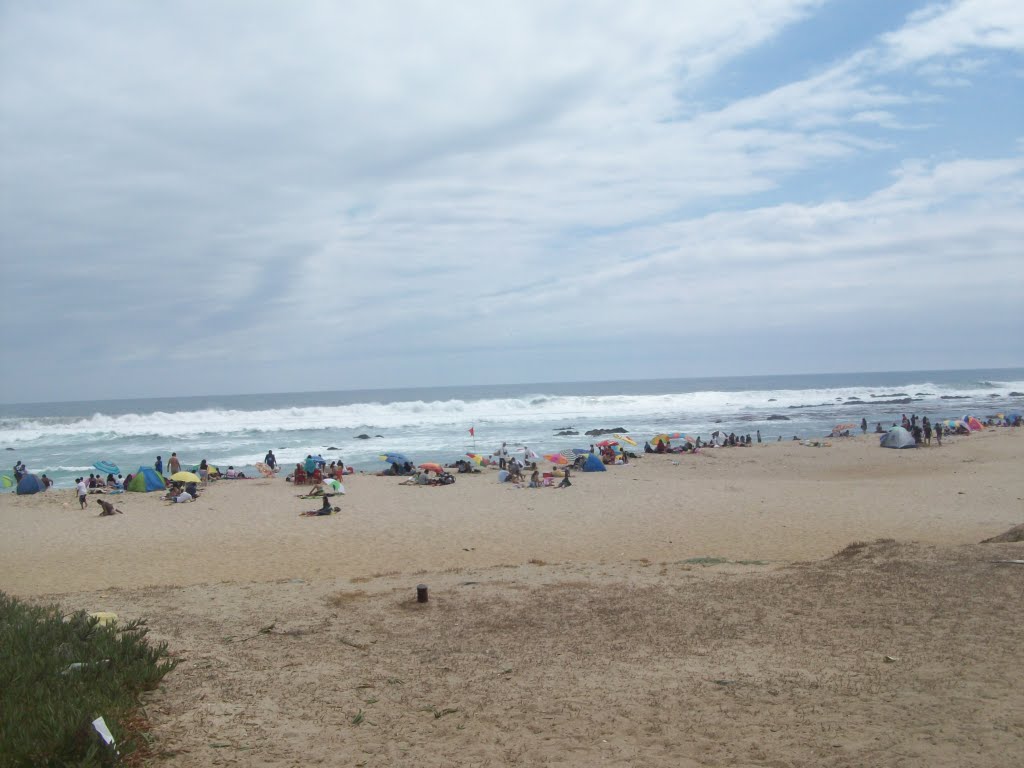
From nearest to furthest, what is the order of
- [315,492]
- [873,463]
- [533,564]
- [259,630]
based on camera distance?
[259,630], [533,564], [315,492], [873,463]

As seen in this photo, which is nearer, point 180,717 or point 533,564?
point 180,717

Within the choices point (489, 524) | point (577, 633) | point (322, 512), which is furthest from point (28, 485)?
point (577, 633)

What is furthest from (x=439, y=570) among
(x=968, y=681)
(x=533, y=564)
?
(x=968, y=681)

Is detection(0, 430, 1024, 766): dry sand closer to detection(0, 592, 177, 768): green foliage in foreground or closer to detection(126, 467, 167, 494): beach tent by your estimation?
detection(0, 592, 177, 768): green foliage in foreground

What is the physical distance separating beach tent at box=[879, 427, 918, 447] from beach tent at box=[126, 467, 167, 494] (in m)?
27.6

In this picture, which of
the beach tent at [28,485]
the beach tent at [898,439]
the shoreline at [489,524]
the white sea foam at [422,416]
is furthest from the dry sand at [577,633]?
the white sea foam at [422,416]

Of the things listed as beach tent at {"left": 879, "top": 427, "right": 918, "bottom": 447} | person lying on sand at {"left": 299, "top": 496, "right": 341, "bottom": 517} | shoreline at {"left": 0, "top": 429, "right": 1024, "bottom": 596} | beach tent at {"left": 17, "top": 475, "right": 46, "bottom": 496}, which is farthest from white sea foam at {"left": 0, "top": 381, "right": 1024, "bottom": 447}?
person lying on sand at {"left": 299, "top": 496, "right": 341, "bottom": 517}

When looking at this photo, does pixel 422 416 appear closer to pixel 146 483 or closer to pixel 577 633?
pixel 146 483

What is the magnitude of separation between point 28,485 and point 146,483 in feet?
12.5

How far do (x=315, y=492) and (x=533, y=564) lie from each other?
10818 millimetres

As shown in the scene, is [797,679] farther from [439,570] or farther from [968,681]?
[439,570]

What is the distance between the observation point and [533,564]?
11133 millimetres

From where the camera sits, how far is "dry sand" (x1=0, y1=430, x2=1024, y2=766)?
474 cm

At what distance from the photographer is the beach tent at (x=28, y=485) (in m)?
22.1
